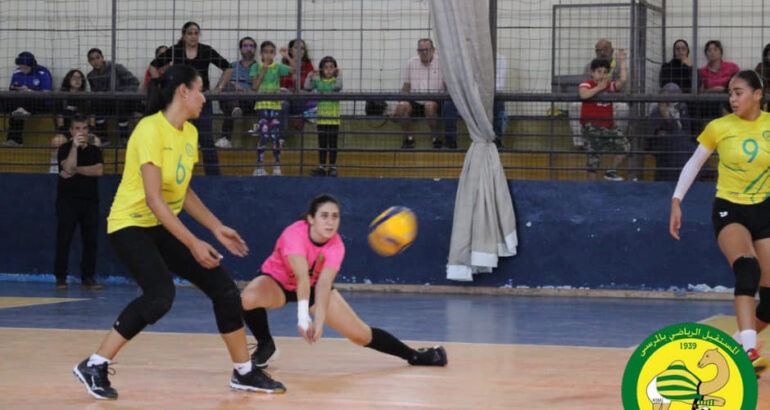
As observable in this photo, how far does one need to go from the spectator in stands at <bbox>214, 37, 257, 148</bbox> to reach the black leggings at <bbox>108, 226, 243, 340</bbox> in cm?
882

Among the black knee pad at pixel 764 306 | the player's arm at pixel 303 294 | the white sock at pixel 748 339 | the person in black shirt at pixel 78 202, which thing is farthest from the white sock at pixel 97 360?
the person in black shirt at pixel 78 202

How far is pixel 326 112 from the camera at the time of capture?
1486 centimetres

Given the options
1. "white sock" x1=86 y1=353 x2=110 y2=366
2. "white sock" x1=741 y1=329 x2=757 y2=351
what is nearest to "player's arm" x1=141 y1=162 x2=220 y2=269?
"white sock" x1=86 y1=353 x2=110 y2=366

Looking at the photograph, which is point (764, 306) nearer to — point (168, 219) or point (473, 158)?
point (168, 219)

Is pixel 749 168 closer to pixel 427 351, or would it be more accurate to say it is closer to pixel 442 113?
pixel 427 351

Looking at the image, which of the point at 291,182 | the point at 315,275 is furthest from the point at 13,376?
the point at 291,182

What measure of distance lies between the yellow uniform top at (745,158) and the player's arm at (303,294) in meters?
2.94

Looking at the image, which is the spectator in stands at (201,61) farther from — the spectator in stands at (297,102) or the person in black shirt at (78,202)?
the person in black shirt at (78,202)

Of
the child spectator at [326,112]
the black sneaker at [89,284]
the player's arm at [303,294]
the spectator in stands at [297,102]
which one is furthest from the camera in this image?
the spectator in stands at [297,102]

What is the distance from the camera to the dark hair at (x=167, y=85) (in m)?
6.17

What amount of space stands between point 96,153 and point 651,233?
23.4ft

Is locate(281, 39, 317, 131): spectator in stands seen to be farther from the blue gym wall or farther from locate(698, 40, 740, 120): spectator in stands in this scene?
locate(698, 40, 740, 120): spectator in stands

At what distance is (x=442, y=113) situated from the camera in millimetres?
14727

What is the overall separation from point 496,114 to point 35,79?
662 cm
